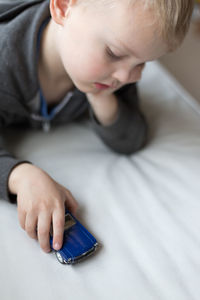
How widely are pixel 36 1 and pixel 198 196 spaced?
0.50 metres

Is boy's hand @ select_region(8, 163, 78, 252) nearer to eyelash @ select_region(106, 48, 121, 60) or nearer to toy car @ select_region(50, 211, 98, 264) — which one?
toy car @ select_region(50, 211, 98, 264)

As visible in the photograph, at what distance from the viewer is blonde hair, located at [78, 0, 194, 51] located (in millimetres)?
542

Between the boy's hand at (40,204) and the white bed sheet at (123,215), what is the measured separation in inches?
1.0

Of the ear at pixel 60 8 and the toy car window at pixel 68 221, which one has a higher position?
the ear at pixel 60 8

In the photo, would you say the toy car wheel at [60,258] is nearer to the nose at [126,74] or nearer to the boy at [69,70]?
the boy at [69,70]

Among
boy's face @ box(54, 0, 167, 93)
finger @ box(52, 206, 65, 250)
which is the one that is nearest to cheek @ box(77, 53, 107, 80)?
boy's face @ box(54, 0, 167, 93)

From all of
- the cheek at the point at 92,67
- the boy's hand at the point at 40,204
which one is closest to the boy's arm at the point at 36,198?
the boy's hand at the point at 40,204

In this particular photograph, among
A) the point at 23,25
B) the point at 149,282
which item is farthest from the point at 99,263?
the point at 23,25

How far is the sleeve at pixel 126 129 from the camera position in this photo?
79cm

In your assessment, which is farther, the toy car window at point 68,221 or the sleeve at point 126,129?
the sleeve at point 126,129

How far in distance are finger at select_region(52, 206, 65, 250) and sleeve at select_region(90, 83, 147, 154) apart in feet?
0.80

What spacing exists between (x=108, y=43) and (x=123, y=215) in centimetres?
28

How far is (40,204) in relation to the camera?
0.59m

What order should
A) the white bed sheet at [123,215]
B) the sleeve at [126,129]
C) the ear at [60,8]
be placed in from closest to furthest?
the white bed sheet at [123,215]
the ear at [60,8]
the sleeve at [126,129]
